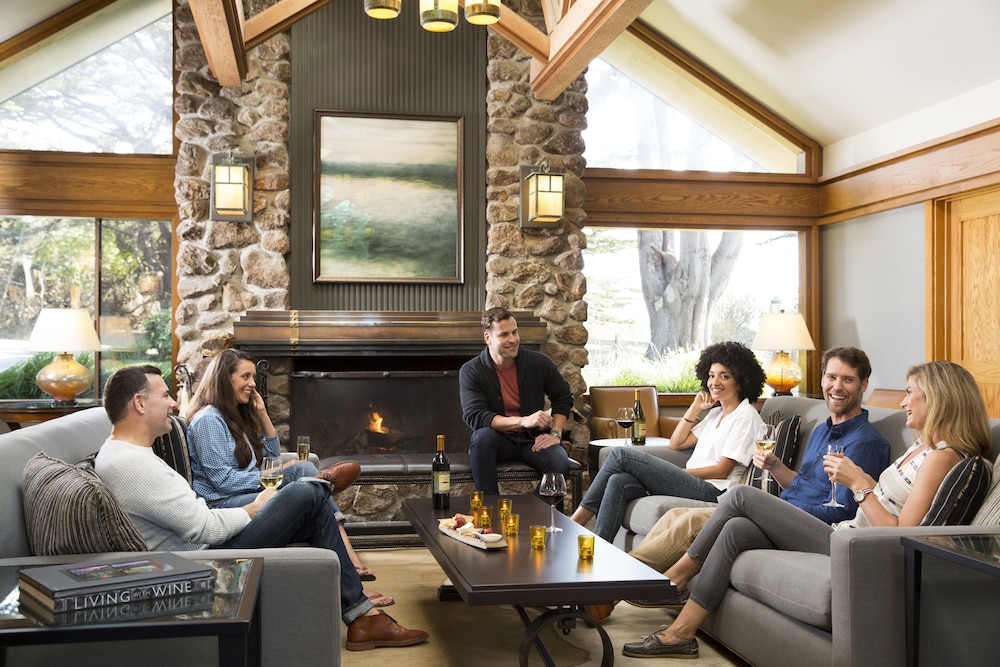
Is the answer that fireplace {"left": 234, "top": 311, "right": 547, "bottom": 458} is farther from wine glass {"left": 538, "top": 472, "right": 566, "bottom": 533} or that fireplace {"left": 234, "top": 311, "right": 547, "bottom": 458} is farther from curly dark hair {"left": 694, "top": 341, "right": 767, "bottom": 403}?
wine glass {"left": 538, "top": 472, "right": 566, "bottom": 533}

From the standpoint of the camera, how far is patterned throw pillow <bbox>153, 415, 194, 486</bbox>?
3553 mm

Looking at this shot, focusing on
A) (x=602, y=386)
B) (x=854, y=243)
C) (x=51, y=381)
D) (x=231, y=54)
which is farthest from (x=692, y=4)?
(x=51, y=381)

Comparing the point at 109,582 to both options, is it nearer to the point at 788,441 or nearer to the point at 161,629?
the point at 161,629

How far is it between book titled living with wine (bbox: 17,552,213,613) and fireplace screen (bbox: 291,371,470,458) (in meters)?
4.29

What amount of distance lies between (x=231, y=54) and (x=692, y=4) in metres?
3.27

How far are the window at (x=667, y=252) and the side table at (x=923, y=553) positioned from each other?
4882mm

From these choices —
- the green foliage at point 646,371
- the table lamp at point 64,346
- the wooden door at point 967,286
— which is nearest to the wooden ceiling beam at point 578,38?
the green foliage at point 646,371

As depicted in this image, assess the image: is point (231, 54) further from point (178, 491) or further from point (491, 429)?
point (178, 491)

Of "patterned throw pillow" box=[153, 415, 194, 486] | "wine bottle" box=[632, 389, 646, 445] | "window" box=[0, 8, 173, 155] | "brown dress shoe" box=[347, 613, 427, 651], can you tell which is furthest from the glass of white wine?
"window" box=[0, 8, 173, 155]

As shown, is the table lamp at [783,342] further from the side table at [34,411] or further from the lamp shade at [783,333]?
the side table at [34,411]

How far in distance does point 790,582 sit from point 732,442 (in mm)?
Result: 1388

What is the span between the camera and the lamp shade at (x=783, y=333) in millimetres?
7137

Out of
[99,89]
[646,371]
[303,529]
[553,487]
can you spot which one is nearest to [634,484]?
[553,487]

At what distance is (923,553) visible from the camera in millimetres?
2742
